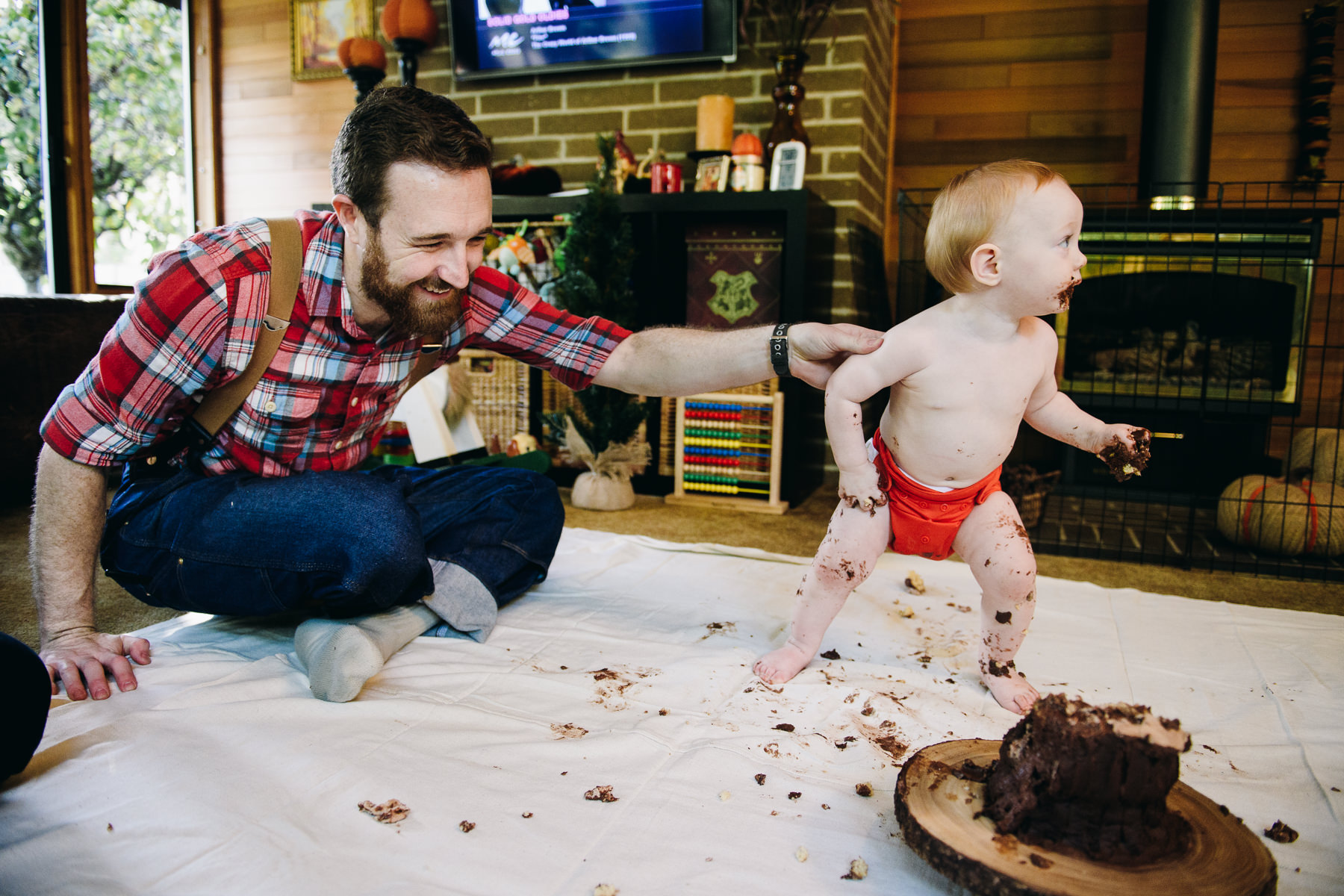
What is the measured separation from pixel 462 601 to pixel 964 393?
0.92 metres

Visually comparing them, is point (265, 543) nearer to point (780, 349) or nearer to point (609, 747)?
point (609, 747)

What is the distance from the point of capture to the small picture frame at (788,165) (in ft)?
9.15

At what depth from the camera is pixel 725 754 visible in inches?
44.8

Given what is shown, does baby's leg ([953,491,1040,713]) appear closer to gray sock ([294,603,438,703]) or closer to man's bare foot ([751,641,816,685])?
man's bare foot ([751,641,816,685])

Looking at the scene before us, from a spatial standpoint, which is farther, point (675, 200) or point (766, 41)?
point (766, 41)

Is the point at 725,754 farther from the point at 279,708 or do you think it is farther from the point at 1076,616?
the point at 1076,616

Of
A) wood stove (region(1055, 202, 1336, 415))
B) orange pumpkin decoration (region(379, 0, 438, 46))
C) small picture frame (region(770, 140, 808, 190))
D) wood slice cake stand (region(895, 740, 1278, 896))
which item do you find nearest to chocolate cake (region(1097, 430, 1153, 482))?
wood slice cake stand (region(895, 740, 1278, 896))

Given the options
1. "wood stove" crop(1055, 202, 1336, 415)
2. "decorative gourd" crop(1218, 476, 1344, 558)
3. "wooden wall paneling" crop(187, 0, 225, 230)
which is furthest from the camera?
"wooden wall paneling" crop(187, 0, 225, 230)

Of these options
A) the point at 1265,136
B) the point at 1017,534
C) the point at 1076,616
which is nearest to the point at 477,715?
the point at 1017,534

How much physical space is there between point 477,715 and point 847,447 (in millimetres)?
673

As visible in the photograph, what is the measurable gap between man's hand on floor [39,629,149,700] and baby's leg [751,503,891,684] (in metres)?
0.96

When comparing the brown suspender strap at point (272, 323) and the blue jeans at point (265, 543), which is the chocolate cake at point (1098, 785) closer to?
the blue jeans at point (265, 543)

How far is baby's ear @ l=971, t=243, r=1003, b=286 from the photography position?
123 cm

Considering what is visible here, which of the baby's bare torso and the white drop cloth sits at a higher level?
the baby's bare torso
